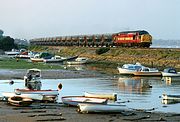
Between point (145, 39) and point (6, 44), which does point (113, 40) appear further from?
point (6, 44)

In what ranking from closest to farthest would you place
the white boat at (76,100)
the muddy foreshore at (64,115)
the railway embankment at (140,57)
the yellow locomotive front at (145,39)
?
1. the muddy foreshore at (64,115)
2. the white boat at (76,100)
3. the railway embankment at (140,57)
4. the yellow locomotive front at (145,39)

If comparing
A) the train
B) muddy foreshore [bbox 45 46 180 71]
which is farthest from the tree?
muddy foreshore [bbox 45 46 180 71]

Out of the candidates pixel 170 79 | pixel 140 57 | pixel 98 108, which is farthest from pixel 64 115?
pixel 140 57

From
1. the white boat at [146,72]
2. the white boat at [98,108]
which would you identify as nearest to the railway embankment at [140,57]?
the white boat at [146,72]

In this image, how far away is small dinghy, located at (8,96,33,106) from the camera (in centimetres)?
2788

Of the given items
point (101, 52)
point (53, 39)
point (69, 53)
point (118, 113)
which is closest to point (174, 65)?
point (101, 52)

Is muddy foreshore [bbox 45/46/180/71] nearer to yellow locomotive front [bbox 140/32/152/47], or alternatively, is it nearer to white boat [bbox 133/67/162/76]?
yellow locomotive front [bbox 140/32/152/47]

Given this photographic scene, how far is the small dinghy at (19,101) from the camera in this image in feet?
91.5

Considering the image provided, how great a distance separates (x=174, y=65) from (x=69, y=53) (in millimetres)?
51530

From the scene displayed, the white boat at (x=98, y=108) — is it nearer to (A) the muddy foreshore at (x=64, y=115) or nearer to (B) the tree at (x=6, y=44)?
(A) the muddy foreshore at (x=64, y=115)

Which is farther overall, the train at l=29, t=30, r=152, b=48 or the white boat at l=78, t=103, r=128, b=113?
the train at l=29, t=30, r=152, b=48

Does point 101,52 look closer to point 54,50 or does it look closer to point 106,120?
point 54,50

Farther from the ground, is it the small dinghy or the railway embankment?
the railway embankment

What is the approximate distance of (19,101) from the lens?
2802cm
